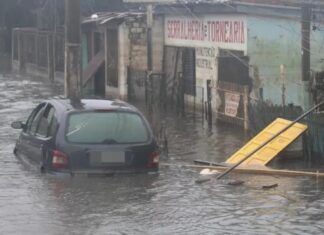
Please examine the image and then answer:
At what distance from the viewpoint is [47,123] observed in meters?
10.2

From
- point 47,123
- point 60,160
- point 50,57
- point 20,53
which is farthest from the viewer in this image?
point 20,53

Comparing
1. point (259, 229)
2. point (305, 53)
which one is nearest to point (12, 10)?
point (305, 53)

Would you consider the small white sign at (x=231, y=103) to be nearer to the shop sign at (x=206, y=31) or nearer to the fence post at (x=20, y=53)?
the shop sign at (x=206, y=31)

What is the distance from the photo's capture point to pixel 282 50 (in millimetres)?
18906

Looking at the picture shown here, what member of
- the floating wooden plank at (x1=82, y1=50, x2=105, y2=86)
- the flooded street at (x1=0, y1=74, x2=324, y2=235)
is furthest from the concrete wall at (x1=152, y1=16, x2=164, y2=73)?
the flooded street at (x1=0, y1=74, x2=324, y2=235)

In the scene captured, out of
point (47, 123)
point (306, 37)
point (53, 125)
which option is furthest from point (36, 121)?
point (306, 37)

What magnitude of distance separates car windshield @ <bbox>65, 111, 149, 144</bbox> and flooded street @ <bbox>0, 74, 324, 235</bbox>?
529 mm

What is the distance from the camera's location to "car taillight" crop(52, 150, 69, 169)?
933cm

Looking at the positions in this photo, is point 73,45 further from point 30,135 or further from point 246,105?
point 30,135

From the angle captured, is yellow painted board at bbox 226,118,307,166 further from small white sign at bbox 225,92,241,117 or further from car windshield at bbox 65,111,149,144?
small white sign at bbox 225,92,241,117

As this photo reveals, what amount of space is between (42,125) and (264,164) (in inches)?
149

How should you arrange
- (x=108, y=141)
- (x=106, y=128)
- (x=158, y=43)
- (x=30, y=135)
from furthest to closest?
(x=158, y=43) < (x=30, y=135) < (x=106, y=128) < (x=108, y=141)

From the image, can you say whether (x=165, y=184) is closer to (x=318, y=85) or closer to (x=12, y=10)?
(x=318, y=85)

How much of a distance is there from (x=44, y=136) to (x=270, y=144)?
4351 mm
